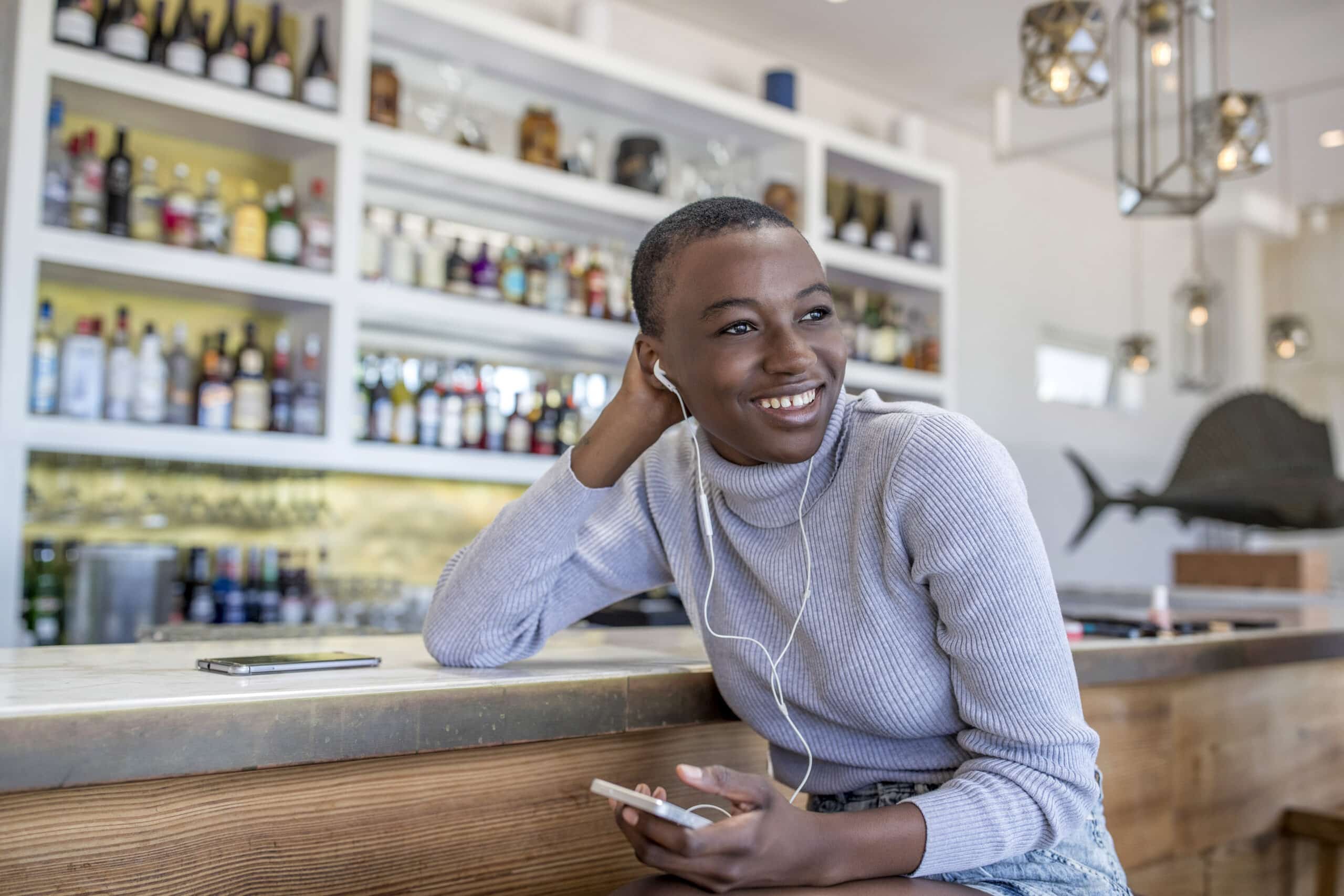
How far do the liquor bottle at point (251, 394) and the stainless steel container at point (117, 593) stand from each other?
303 mm

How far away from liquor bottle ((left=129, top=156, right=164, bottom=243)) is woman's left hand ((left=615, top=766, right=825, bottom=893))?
1.98 m

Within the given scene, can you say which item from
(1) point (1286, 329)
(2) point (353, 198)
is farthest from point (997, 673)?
(1) point (1286, 329)

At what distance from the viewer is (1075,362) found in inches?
204

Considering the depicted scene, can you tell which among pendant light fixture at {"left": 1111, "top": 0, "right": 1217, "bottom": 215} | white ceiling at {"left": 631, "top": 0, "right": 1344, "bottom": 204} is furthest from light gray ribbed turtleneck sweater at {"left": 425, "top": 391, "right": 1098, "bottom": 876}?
white ceiling at {"left": 631, "top": 0, "right": 1344, "bottom": 204}

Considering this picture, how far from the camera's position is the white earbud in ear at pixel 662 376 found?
98cm

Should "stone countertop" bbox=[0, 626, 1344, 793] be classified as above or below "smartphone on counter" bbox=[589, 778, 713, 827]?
above

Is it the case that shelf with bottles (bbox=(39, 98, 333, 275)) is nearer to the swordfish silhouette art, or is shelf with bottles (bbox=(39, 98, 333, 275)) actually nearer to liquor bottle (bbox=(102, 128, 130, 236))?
liquor bottle (bbox=(102, 128, 130, 236))

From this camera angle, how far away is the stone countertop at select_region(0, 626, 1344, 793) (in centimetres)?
71

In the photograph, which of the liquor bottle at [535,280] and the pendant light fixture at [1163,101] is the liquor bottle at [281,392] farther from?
the pendant light fixture at [1163,101]

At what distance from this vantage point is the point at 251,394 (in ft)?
7.83

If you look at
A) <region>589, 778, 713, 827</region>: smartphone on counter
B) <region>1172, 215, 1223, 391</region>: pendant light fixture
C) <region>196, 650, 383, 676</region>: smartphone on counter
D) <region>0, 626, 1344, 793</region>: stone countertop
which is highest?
<region>1172, 215, 1223, 391</region>: pendant light fixture

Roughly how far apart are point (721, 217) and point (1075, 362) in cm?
461

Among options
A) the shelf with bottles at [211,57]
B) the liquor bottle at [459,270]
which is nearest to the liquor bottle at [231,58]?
the shelf with bottles at [211,57]

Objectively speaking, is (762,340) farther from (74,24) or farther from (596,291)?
(596,291)
